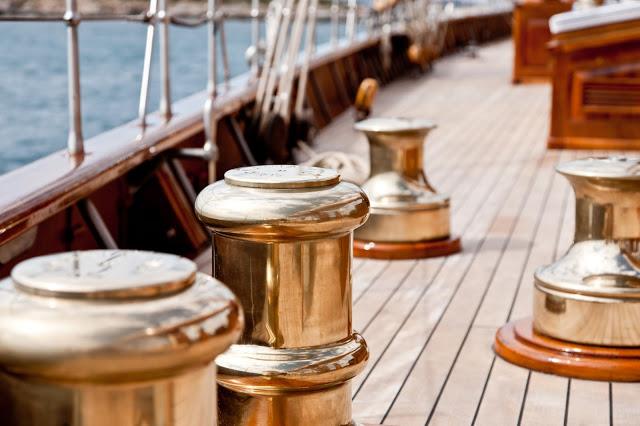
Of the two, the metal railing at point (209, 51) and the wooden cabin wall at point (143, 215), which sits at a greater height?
the metal railing at point (209, 51)

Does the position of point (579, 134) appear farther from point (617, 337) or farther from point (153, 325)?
point (153, 325)

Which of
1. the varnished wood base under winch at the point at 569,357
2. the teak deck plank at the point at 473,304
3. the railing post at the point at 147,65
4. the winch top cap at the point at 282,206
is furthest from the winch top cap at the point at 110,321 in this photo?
the railing post at the point at 147,65

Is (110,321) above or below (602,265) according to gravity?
above

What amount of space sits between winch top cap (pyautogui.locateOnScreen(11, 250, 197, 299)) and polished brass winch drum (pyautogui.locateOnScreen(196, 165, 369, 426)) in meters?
0.41

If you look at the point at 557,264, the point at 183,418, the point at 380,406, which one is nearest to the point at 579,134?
the point at 557,264

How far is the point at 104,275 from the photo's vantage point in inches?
51.8

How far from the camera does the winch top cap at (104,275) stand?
4.13 ft

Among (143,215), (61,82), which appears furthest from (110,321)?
(61,82)

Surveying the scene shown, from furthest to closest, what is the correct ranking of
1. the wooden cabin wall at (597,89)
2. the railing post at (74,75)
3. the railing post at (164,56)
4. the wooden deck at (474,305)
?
the wooden cabin wall at (597,89) < the railing post at (164,56) < the railing post at (74,75) < the wooden deck at (474,305)

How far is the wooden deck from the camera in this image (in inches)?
93.4

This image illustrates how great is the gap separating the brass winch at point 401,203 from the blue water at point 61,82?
486 cm

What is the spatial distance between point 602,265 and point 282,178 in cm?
105

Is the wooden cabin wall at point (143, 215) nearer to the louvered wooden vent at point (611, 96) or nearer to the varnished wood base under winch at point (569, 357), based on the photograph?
the varnished wood base under winch at point (569, 357)

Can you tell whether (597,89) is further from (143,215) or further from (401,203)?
(143,215)
